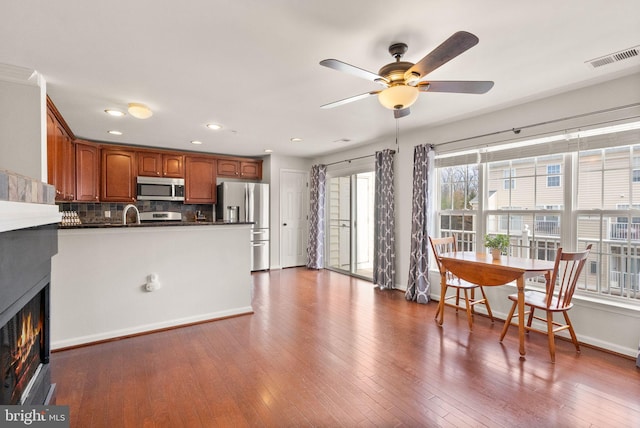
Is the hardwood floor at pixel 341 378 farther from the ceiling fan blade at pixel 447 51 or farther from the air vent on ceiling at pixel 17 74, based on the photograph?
the air vent on ceiling at pixel 17 74

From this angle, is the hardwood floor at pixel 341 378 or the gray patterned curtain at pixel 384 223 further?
the gray patterned curtain at pixel 384 223

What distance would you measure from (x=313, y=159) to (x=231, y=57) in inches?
171

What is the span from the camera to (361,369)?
7.64 ft

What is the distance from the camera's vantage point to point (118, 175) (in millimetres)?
5078

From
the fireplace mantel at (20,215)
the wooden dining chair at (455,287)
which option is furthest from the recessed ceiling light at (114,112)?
the wooden dining chair at (455,287)

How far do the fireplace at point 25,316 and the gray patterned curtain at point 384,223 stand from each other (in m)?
3.84

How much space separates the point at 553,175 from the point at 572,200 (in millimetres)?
305

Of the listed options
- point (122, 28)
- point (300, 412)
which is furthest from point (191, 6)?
point (300, 412)

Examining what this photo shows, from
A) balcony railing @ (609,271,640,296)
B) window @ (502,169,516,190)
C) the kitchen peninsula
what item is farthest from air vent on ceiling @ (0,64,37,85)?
balcony railing @ (609,271,640,296)

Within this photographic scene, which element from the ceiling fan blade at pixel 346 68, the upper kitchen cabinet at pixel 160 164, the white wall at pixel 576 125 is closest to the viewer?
the ceiling fan blade at pixel 346 68

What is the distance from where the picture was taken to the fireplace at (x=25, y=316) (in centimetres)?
119

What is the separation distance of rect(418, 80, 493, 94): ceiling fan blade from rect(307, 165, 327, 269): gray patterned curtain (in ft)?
13.5

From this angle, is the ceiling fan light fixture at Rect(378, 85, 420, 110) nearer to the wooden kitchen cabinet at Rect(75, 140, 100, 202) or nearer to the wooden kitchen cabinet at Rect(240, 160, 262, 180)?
the wooden kitchen cabinet at Rect(240, 160, 262, 180)

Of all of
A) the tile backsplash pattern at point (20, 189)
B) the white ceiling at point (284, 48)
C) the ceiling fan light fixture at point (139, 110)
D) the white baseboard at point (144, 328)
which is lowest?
the white baseboard at point (144, 328)
